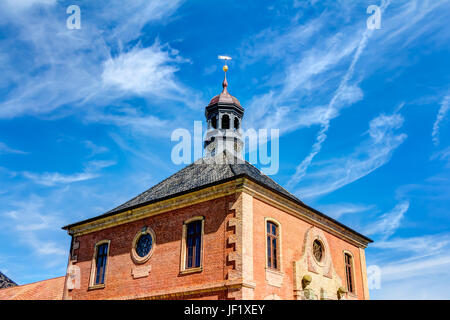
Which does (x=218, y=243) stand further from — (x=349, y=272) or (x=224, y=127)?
(x=349, y=272)

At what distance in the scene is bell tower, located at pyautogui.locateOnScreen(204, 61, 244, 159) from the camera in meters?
22.8

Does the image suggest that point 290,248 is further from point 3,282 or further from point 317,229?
point 3,282

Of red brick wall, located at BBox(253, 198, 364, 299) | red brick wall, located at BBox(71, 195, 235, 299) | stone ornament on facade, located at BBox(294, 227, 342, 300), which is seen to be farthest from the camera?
stone ornament on facade, located at BBox(294, 227, 342, 300)

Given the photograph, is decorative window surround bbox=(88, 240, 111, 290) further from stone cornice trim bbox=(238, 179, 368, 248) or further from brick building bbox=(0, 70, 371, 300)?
stone cornice trim bbox=(238, 179, 368, 248)

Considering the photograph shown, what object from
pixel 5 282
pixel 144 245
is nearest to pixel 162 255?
pixel 144 245

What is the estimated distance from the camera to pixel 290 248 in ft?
61.2

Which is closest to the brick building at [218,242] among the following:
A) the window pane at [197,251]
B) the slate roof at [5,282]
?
the window pane at [197,251]

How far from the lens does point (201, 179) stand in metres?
→ 20.1

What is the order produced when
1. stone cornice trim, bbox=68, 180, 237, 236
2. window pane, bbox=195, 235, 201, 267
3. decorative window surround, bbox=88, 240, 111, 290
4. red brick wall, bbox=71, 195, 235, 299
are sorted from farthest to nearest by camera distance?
1. decorative window surround, bbox=88, 240, 111, 290
2. stone cornice trim, bbox=68, 180, 237, 236
3. window pane, bbox=195, 235, 201, 267
4. red brick wall, bbox=71, 195, 235, 299

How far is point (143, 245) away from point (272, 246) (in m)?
5.87

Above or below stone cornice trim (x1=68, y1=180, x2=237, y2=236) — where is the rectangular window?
below

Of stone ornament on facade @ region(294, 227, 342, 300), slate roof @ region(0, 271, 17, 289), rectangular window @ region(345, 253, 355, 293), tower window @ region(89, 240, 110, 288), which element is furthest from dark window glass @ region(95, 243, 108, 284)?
slate roof @ region(0, 271, 17, 289)

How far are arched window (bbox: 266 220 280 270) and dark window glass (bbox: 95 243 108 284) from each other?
8.15m

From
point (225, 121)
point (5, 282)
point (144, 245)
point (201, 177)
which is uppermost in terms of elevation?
point (225, 121)
